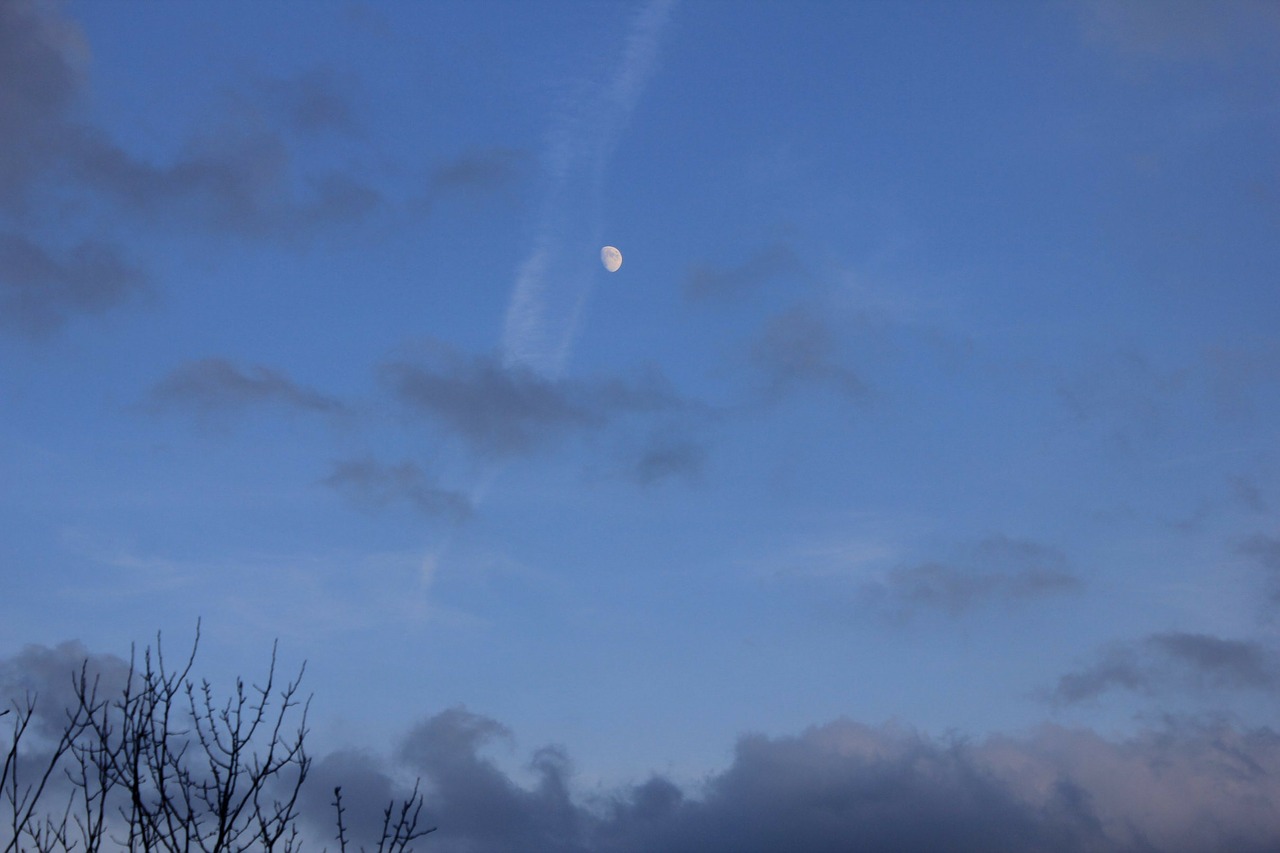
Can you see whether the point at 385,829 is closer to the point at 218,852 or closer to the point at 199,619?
the point at 218,852

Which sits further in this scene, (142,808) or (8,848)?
(142,808)

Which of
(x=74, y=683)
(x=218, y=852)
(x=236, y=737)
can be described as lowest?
(x=218, y=852)

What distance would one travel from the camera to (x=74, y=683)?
39.5 feet

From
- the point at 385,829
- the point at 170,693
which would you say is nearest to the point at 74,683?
the point at 170,693

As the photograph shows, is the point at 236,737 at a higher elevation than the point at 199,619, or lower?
lower

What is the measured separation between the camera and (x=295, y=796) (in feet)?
38.3

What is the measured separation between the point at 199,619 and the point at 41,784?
8.33ft

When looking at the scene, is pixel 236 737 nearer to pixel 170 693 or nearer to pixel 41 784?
pixel 170 693

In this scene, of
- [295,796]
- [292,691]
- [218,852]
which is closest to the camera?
[218,852]

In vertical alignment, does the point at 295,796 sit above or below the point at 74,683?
below

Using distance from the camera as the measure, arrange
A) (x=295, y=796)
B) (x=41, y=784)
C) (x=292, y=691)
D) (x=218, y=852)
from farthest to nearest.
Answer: (x=292, y=691), (x=295, y=796), (x=218, y=852), (x=41, y=784)

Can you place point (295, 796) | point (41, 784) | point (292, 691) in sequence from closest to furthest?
point (41, 784), point (295, 796), point (292, 691)

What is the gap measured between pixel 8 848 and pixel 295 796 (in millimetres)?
2728

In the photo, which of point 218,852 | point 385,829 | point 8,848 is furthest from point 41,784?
point 385,829
